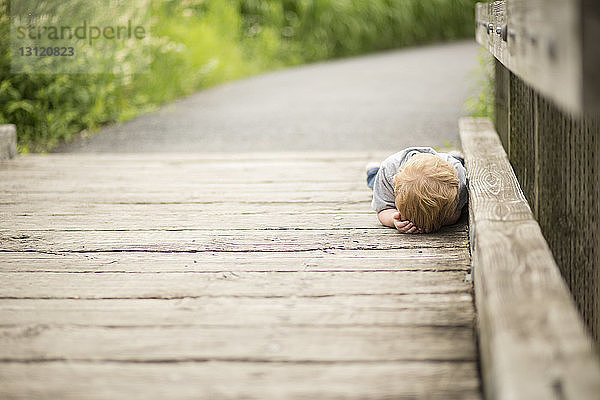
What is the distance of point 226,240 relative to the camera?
3139mm

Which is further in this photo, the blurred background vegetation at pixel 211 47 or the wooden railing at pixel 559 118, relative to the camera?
the blurred background vegetation at pixel 211 47

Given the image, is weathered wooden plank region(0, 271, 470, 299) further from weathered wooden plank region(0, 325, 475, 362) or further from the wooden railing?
the wooden railing

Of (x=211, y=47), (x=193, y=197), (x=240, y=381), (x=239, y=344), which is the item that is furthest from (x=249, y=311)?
(x=211, y=47)

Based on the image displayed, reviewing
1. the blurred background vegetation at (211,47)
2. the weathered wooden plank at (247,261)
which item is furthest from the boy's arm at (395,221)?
the blurred background vegetation at (211,47)

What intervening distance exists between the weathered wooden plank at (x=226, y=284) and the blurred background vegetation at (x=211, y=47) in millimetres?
3802

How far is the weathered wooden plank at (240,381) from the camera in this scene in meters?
1.80

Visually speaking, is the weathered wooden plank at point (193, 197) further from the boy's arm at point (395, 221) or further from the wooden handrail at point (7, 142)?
the wooden handrail at point (7, 142)

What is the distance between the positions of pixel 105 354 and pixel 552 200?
1955mm

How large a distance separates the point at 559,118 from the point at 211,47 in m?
A: 8.00

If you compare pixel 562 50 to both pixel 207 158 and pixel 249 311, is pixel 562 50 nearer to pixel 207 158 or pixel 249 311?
pixel 249 311

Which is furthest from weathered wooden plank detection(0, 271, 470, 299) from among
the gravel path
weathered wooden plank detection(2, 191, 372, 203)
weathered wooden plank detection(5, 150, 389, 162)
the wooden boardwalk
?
the gravel path

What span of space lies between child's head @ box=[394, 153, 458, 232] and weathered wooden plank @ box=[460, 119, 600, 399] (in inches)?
25.6

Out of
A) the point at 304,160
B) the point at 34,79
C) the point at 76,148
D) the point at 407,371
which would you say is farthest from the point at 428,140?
the point at 407,371

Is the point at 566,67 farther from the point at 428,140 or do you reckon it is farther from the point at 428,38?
the point at 428,38
